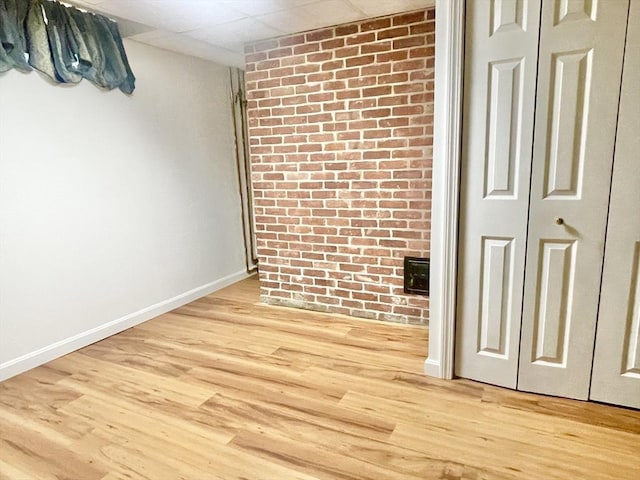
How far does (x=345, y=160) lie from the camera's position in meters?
2.68

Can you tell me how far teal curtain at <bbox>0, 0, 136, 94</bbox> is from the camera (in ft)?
6.64

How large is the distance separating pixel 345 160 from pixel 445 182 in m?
1.01

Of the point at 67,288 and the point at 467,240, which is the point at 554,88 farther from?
the point at 67,288

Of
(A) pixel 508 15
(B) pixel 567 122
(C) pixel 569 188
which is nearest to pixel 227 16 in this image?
(A) pixel 508 15

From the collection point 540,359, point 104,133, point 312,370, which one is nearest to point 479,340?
point 540,359

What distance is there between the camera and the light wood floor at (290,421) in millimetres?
1438

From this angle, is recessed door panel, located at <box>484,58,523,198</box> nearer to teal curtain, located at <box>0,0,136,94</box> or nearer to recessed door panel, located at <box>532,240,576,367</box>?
recessed door panel, located at <box>532,240,576,367</box>

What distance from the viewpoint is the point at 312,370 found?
2131mm

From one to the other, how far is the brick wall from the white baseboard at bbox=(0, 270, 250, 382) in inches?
30.8

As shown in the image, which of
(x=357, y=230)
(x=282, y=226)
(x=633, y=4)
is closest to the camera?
(x=633, y=4)

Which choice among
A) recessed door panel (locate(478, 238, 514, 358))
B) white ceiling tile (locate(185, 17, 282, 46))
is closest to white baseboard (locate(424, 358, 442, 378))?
recessed door panel (locate(478, 238, 514, 358))

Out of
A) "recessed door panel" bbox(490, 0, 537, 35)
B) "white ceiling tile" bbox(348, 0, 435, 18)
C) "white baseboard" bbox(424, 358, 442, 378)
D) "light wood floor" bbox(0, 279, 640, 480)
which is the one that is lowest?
"light wood floor" bbox(0, 279, 640, 480)

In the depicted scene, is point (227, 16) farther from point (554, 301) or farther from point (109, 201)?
point (554, 301)

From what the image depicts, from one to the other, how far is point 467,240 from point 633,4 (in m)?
1.10
